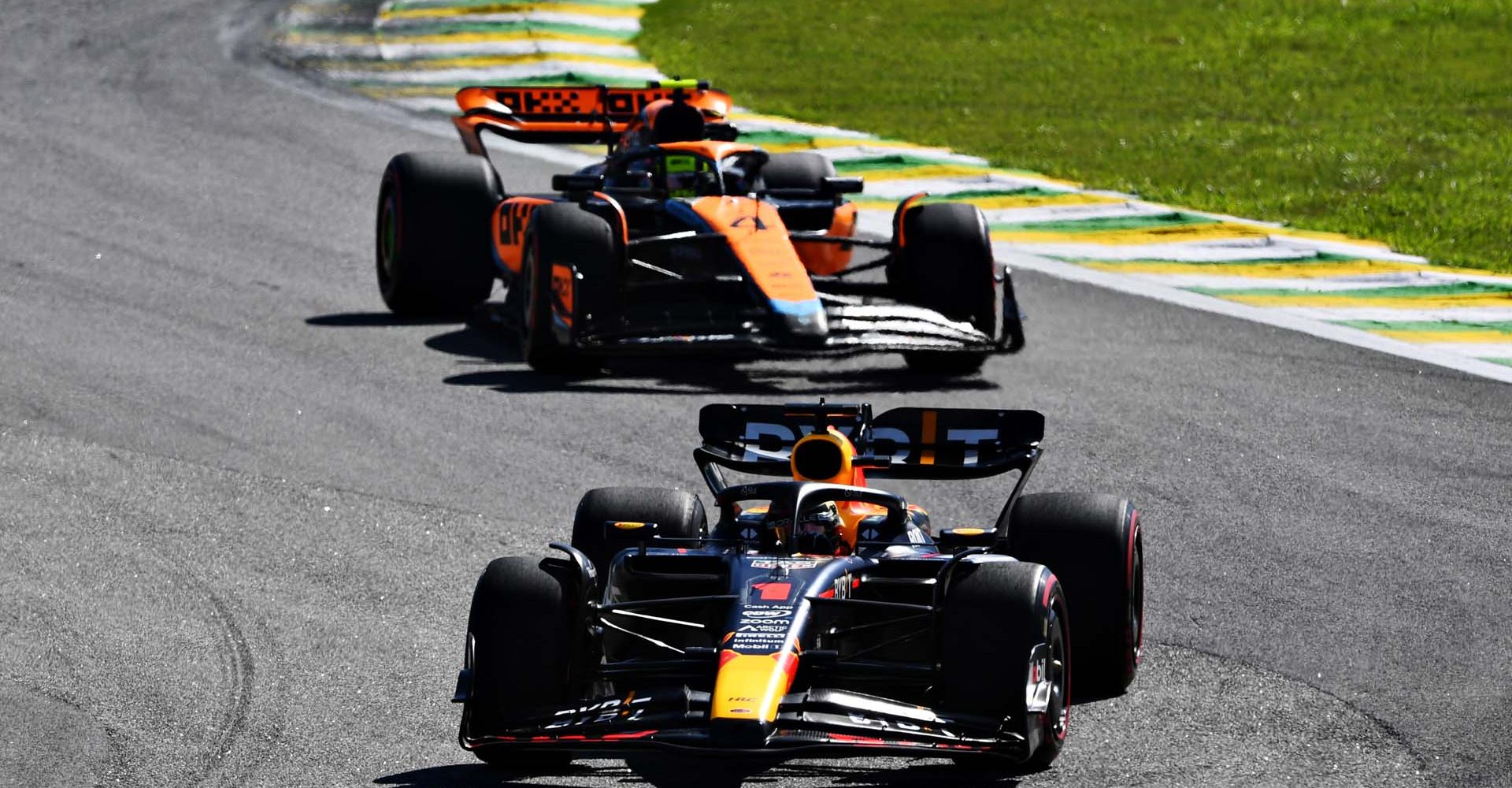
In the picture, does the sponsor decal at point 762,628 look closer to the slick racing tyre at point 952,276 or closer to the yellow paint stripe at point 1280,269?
the slick racing tyre at point 952,276

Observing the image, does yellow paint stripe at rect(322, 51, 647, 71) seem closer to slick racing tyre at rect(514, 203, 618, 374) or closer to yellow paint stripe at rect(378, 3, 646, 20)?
yellow paint stripe at rect(378, 3, 646, 20)

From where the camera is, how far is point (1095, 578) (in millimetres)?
8656

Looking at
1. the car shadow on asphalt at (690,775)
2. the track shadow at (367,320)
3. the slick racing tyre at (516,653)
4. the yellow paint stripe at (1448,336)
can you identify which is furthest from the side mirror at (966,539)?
the track shadow at (367,320)

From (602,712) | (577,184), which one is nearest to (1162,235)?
(577,184)

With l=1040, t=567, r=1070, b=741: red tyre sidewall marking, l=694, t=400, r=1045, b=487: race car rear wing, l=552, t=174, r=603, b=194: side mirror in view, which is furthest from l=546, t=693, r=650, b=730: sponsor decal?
l=552, t=174, r=603, b=194: side mirror

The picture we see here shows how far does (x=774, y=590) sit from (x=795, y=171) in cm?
997

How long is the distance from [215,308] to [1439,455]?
8.14 m

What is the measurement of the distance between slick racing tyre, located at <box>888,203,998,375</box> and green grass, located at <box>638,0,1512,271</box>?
4715 mm

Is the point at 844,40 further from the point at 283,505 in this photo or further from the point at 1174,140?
the point at 283,505

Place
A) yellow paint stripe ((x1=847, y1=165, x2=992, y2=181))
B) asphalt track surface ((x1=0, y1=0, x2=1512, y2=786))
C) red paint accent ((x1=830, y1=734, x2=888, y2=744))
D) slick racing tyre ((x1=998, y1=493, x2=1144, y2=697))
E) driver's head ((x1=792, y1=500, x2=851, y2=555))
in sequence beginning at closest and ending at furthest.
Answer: red paint accent ((x1=830, y1=734, x2=888, y2=744))
asphalt track surface ((x1=0, y1=0, x2=1512, y2=786))
driver's head ((x1=792, y1=500, x2=851, y2=555))
slick racing tyre ((x1=998, y1=493, x2=1144, y2=697))
yellow paint stripe ((x1=847, y1=165, x2=992, y2=181))

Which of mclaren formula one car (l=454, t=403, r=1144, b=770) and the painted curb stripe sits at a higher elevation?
mclaren formula one car (l=454, t=403, r=1144, b=770)

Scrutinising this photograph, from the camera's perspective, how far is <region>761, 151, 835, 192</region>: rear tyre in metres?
17.5

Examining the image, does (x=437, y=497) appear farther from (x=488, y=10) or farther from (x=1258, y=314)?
(x=488, y=10)

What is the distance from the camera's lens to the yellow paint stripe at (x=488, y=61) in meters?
24.0
